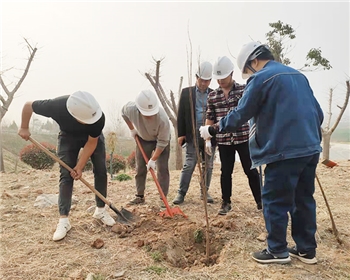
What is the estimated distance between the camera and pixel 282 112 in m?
1.93

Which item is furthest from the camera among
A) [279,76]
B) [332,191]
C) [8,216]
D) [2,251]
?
[332,191]

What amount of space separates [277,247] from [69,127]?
2.00 meters

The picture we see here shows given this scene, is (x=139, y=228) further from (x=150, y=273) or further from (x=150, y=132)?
(x=150, y=132)

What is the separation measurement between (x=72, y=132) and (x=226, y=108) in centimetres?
156

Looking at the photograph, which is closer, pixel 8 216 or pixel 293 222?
pixel 293 222

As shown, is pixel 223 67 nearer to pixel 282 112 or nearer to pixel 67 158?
pixel 282 112

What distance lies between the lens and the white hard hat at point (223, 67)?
2.97 m

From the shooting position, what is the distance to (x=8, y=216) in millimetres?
3322

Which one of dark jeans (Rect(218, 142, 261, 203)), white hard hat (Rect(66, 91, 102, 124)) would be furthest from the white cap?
white hard hat (Rect(66, 91, 102, 124))

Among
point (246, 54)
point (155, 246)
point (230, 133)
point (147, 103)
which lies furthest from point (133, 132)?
point (246, 54)

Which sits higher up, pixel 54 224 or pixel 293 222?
pixel 293 222

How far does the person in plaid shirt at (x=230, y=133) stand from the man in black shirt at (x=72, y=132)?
3.94ft

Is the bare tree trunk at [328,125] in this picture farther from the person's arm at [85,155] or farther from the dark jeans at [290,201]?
the person's arm at [85,155]

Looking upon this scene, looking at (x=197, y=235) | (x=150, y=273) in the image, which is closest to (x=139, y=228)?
(x=197, y=235)
